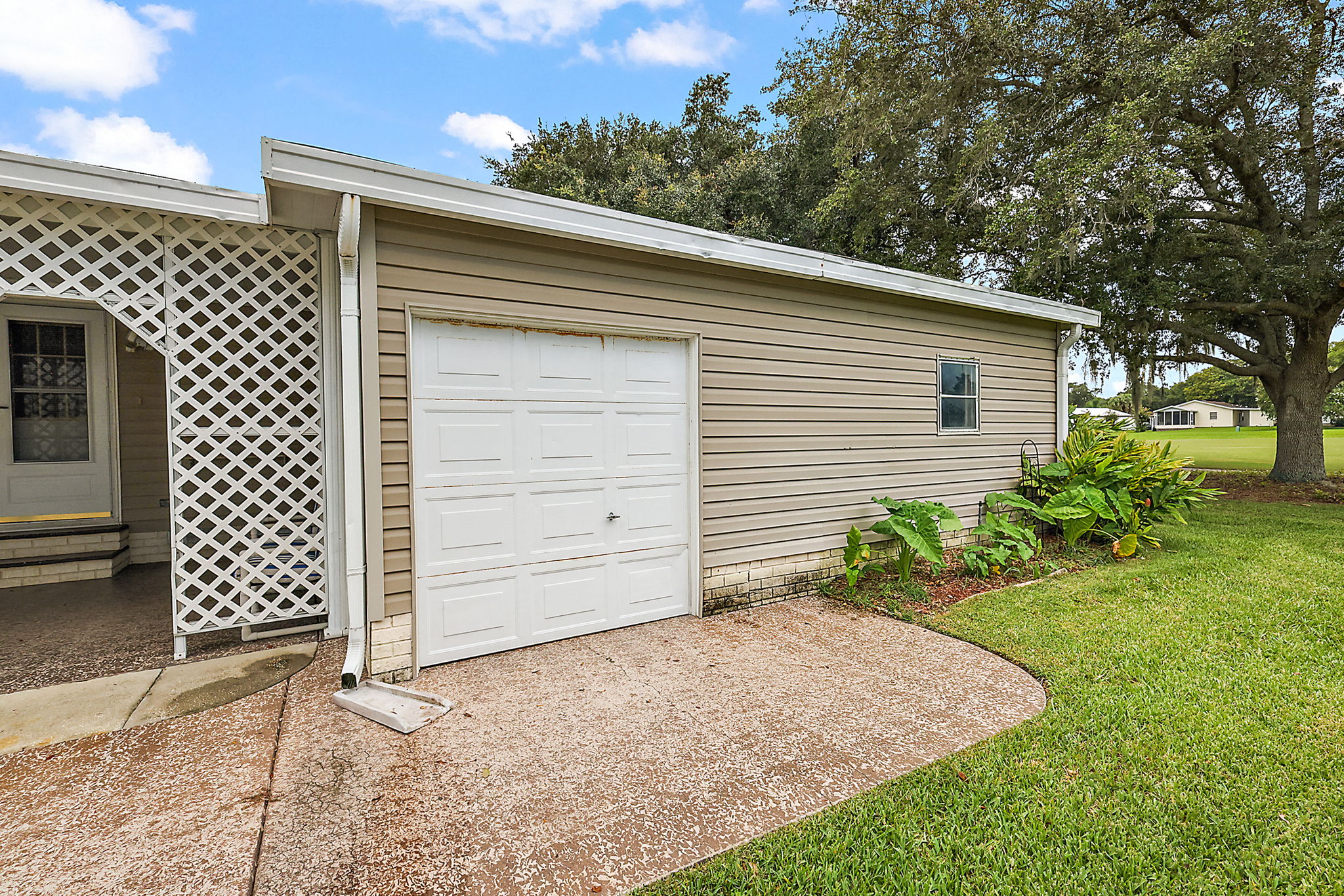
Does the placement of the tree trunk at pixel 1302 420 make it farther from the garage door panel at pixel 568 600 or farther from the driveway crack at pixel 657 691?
the driveway crack at pixel 657 691

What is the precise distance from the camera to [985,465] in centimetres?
662

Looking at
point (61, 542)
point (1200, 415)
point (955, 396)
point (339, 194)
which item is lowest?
point (61, 542)

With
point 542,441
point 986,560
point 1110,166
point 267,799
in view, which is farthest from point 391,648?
point 1110,166

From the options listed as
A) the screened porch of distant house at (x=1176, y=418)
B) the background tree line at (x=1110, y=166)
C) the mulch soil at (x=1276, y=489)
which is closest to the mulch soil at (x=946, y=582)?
the background tree line at (x=1110, y=166)

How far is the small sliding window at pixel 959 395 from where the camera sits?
242 inches

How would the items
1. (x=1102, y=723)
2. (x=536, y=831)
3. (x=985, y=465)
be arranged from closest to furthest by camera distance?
1. (x=536, y=831)
2. (x=1102, y=723)
3. (x=985, y=465)

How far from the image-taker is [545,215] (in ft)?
11.8

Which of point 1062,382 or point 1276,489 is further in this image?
point 1276,489

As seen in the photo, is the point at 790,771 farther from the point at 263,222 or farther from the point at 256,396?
the point at 263,222

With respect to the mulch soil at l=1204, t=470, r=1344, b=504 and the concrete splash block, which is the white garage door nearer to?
the concrete splash block

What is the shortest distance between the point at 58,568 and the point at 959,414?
8594 millimetres

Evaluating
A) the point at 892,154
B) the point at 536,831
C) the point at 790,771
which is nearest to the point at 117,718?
the point at 536,831

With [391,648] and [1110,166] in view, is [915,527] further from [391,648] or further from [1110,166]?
[1110,166]

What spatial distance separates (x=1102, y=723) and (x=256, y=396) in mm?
5034
